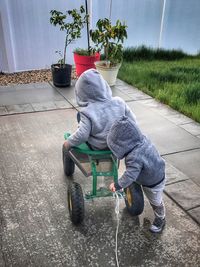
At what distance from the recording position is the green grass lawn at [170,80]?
14.6 ft

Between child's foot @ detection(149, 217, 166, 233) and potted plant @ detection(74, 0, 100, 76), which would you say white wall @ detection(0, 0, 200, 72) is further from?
child's foot @ detection(149, 217, 166, 233)

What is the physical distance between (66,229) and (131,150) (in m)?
0.83

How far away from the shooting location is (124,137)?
1.81m

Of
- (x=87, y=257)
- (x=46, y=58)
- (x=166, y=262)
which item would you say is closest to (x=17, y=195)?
(x=87, y=257)

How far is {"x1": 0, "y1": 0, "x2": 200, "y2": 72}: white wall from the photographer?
5586mm

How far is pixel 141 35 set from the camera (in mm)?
6953

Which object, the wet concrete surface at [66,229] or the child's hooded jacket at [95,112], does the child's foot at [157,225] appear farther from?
the child's hooded jacket at [95,112]

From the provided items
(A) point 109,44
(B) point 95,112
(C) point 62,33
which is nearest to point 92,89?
(B) point 95,112

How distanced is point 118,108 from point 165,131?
166 centimetres

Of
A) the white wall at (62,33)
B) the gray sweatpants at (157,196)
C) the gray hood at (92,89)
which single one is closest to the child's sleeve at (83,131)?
the gray hood at (92,89)

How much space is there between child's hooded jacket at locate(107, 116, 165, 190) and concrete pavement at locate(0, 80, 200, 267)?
1.64 ft

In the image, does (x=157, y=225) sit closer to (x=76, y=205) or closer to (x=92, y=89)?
(x=76, y=205)

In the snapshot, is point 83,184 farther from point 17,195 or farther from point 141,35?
point 141,35

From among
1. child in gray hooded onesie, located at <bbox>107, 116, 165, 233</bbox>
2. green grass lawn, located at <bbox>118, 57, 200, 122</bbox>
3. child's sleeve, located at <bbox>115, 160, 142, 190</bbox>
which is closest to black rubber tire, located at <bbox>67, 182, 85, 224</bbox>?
child in gray hooded onesie, located at <bbox>107, 116, 165, 233</bbox>
